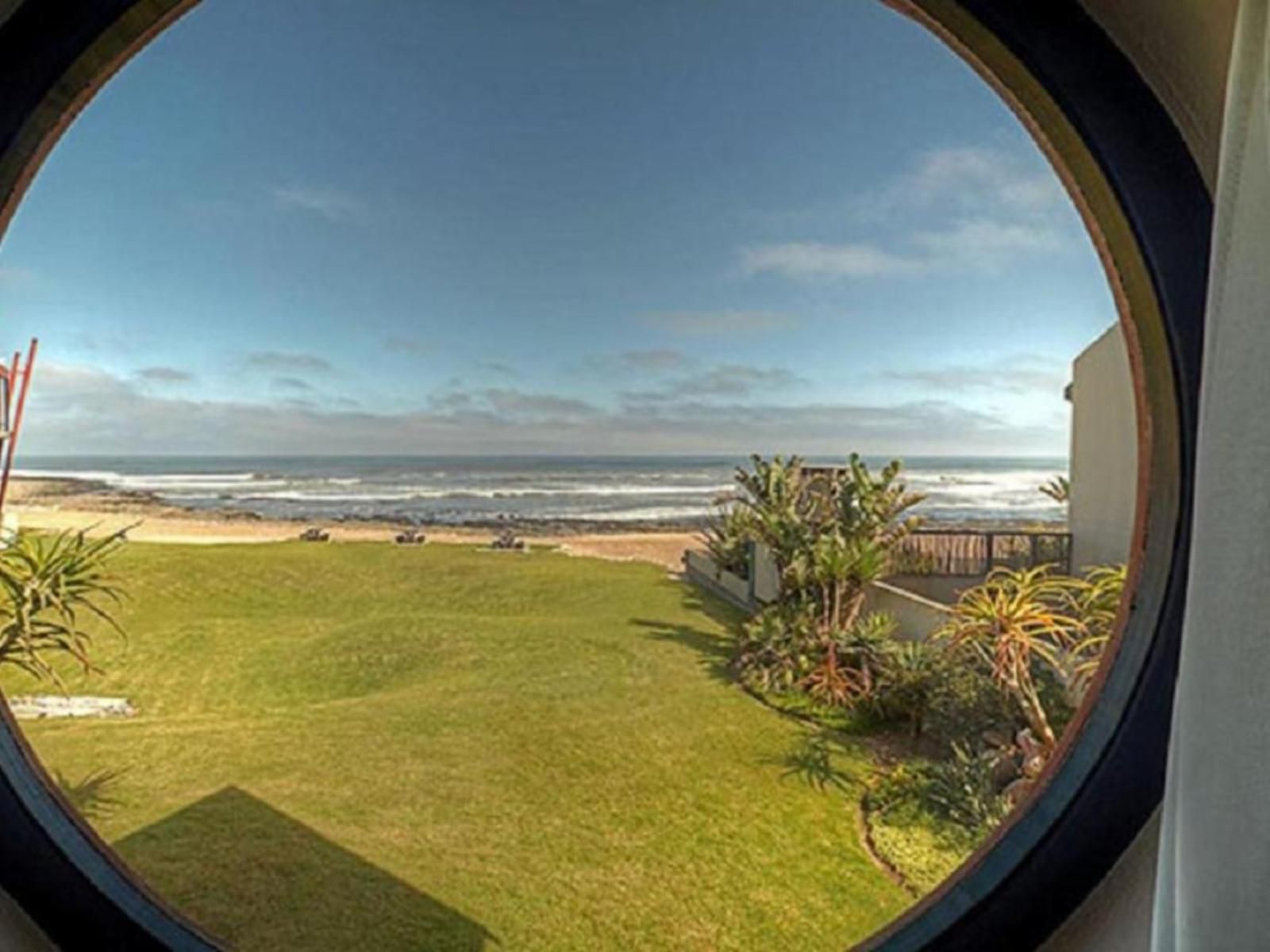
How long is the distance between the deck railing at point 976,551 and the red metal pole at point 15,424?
2.79 metres

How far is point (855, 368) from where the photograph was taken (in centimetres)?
501

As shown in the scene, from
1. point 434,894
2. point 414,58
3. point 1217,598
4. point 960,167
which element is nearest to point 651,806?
point 434,894

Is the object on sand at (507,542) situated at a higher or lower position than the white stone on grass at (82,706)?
higher

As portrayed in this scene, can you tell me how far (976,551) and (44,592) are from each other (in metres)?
3.04

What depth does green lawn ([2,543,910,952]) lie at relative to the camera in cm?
264

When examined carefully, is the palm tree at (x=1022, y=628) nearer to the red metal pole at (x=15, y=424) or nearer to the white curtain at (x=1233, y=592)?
the white curtain at (x=1233, y=592)

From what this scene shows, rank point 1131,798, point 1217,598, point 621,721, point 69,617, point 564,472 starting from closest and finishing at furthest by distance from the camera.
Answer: point 1217,598 < point 1131,798 < point 69,617 < point 621,721 < point 564,472

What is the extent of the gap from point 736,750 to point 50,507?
2.83m

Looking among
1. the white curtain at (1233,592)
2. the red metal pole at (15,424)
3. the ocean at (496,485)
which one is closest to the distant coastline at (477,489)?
the ocean at (496,485)

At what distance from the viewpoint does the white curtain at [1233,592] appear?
417 millimetres

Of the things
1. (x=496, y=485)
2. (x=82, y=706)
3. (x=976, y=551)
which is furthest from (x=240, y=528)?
(x=976, y=551)

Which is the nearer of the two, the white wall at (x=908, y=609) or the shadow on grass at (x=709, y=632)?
the white wall at (x=908, y=609)

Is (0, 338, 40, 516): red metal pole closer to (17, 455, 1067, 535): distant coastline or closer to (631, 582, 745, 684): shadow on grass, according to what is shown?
(17, 455, 1067, 535): distant coastline

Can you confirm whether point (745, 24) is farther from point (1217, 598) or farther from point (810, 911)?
point (1217, 598)
